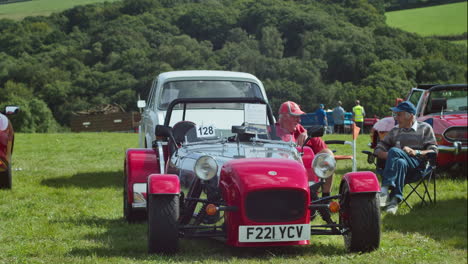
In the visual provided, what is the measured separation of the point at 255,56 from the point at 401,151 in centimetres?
8669

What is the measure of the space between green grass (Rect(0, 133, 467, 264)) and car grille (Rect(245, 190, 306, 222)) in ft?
1.10

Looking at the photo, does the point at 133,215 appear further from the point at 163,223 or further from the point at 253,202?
the point at 253,202

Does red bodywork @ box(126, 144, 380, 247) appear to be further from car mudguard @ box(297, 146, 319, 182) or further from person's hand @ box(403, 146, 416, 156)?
person's hand @ box(403, 146, 416, 156)

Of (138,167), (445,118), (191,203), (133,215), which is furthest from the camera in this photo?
(445,118)

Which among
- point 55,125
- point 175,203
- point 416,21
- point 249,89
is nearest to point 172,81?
point 249,89

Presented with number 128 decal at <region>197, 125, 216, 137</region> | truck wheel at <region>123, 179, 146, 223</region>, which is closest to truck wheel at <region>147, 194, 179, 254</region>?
number 128 decal at <region>197, 125, 216, 137</region>

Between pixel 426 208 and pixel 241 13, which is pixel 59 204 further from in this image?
pixel 241 13

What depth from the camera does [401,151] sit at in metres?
8.87

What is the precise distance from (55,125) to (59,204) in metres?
63.7

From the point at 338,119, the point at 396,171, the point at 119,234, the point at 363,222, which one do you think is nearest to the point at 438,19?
the point at 338,119

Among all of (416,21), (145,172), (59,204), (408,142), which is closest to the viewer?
(145,172)

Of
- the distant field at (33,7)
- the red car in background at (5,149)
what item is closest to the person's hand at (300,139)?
the distant field at (33,7)

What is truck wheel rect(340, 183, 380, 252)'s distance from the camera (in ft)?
20.0

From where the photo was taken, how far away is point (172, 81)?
11883mm
